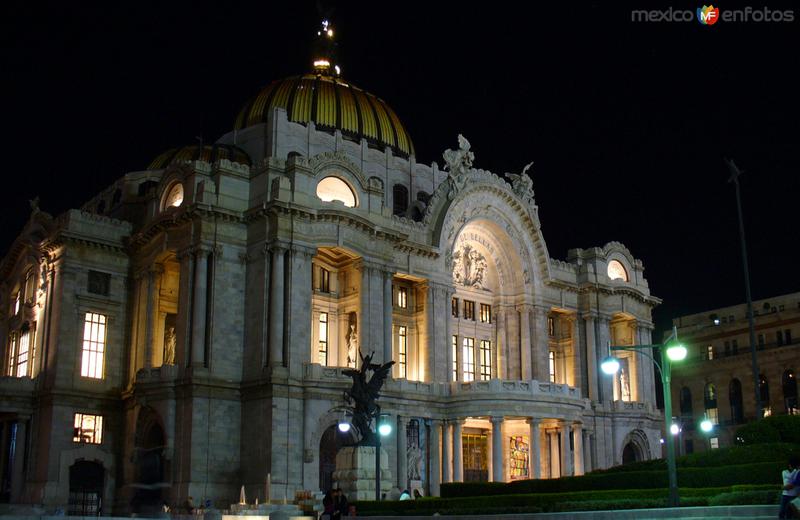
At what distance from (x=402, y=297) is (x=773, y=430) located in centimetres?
2794

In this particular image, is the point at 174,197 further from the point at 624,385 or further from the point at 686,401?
the point at 686,401

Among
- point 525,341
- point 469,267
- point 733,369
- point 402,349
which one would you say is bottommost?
point 402,349

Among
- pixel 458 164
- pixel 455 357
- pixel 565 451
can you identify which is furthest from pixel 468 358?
pixel 458 164

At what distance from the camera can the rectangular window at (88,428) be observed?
2035 inches

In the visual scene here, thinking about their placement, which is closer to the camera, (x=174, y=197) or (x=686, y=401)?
(x=174, y=197)

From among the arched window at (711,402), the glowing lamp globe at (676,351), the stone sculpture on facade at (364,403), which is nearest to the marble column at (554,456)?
the stone sculpture on facade at (364,403)

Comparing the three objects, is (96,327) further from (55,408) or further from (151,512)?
(151,512)

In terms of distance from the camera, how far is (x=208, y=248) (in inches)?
1981

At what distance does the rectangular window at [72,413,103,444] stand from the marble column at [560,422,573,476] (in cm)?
2654

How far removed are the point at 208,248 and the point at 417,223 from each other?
13.6 metres

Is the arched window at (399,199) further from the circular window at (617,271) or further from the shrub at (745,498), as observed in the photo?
the shrub at (745,498)

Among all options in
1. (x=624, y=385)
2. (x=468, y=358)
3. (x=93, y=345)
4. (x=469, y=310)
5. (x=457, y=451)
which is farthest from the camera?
(x=624, y=385)

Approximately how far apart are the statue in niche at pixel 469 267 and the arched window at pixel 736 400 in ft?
111

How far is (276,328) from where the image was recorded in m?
48.8
